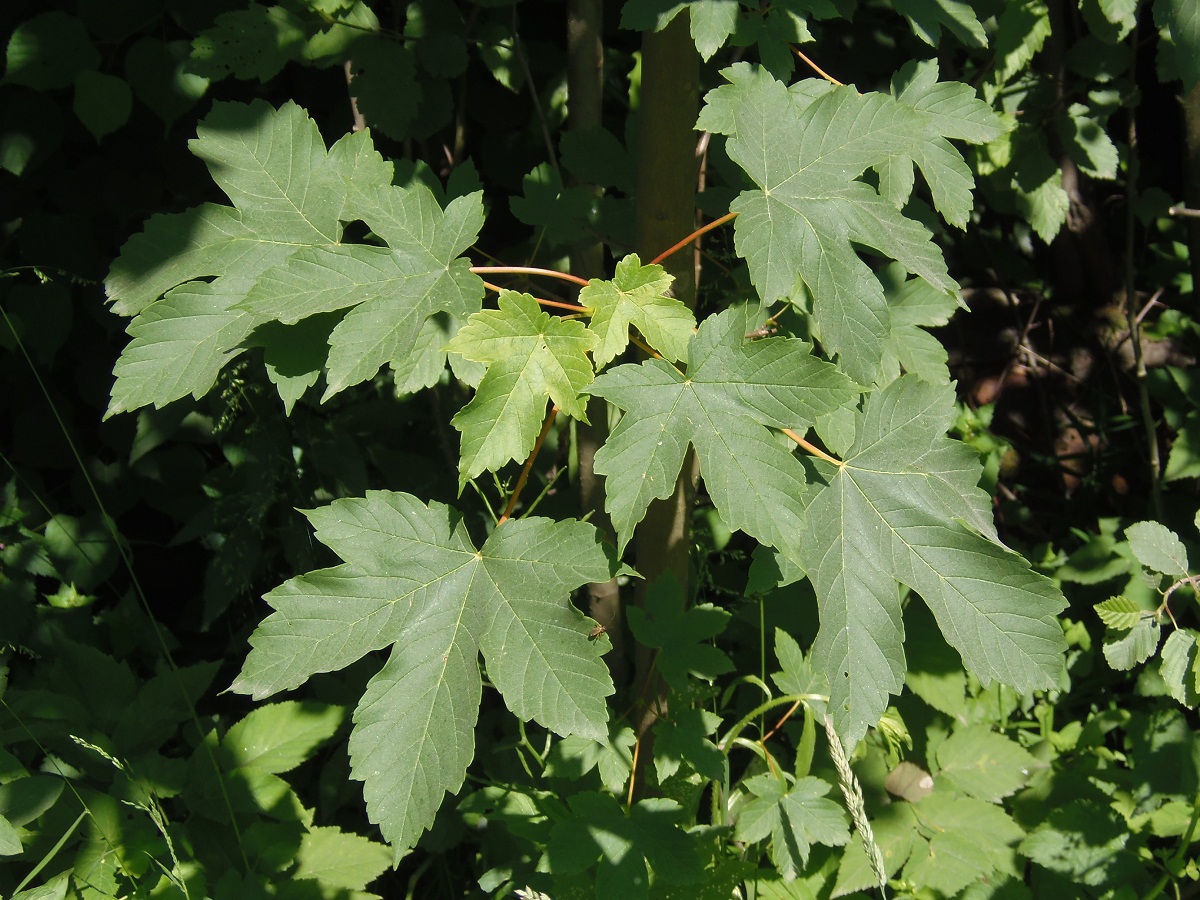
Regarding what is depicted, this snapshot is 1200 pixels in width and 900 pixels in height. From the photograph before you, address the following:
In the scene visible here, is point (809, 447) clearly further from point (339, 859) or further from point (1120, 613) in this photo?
point (339, 859)

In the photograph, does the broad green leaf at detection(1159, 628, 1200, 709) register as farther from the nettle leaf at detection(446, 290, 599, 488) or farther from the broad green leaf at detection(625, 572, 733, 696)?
the nettle leaf at detection(446, 290, 599, 488)

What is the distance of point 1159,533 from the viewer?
1853 millimetres

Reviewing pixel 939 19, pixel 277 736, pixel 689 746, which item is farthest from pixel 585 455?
pixel 939 19

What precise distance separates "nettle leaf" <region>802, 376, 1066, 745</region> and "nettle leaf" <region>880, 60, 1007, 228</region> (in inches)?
10.8

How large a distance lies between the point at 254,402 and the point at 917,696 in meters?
1.67

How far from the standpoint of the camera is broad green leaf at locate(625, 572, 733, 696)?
5.22ft

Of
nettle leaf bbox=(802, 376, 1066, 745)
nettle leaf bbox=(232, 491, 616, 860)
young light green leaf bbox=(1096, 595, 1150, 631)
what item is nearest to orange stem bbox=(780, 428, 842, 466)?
nettle leaf bbox=(802, 376, 1066, 745)

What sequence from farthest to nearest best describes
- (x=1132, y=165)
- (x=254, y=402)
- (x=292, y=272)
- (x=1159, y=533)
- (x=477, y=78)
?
(x=1132, y=165), (x=477, y=78), (x=254, y=402), (x=1159, y=533), (x=292, y=272)

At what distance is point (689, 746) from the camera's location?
1.57 m

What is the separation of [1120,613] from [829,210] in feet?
3.48

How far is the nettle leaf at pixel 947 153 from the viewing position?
54.0 inches

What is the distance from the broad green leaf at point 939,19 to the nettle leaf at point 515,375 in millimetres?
733

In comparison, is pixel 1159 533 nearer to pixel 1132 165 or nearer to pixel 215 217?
pixel 1132 165

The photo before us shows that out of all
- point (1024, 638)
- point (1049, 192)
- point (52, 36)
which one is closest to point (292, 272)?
point (1024, 638)
